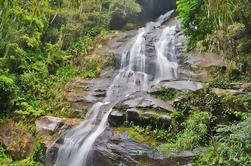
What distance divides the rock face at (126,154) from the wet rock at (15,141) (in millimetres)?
2964

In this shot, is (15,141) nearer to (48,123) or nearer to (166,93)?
(48,123)

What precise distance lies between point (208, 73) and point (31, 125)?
6.31 m

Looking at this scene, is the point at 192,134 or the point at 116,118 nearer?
the point at 192,134

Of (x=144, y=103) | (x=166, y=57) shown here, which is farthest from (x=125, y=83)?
(x=144, y=103)

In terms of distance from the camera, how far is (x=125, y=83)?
44.9 ft

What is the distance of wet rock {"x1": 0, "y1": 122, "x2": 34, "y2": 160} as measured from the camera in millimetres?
11117

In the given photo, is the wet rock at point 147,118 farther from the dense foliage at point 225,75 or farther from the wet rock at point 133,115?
the dense foliage at point 225,75

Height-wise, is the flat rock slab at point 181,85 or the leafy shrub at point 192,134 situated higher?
the flat rock slab at point 181,85

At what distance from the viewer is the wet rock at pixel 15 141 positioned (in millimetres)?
11117

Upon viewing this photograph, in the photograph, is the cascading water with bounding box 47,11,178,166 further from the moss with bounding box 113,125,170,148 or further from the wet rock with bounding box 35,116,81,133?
the moss with bounding box 113,125,170,148

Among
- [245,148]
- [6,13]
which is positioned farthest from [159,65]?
[6,13]

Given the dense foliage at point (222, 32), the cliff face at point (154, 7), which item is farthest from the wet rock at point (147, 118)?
the cliff face at point (154, 7)

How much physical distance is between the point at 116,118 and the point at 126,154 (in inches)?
59.3

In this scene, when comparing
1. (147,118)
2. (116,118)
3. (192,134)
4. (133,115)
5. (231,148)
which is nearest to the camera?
(231,148)
